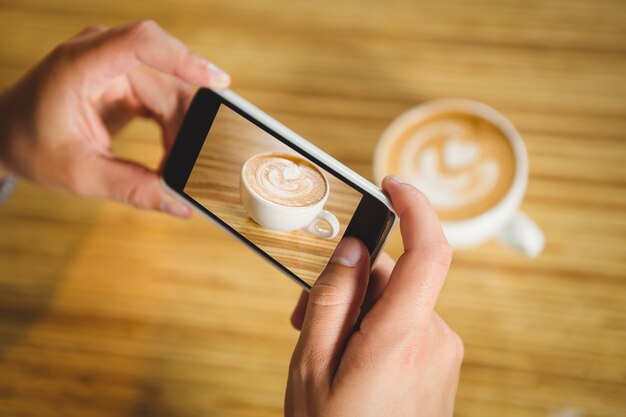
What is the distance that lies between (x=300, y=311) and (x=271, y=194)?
5.5 inches

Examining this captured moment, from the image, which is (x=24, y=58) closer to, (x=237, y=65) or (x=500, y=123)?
(x=237, y=65)

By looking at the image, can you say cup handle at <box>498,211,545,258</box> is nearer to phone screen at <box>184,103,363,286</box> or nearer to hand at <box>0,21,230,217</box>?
phone screen at <box>184,103,363,286</box>

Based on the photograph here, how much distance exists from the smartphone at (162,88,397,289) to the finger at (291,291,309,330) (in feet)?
0.12

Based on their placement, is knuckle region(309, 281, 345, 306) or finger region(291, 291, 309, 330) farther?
finger region(291, 291, 309, 330)

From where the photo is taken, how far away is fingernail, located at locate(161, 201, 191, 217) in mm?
594

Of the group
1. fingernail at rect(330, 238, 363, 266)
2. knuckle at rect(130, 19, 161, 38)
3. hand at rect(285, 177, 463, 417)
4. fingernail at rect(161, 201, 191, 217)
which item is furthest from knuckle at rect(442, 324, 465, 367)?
knuckle at rect(130, 19, 161, 38)

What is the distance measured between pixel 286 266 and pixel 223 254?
6.3 inches

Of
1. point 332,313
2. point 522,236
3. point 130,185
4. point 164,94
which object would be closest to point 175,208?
point 130,185

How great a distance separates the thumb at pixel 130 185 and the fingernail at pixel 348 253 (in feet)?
0.74

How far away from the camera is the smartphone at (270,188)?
0.48 meters

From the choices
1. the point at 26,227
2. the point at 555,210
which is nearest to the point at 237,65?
the point at 26,227

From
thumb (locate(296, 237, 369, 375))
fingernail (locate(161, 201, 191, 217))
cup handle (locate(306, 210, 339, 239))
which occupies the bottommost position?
fingernail (locate(161, 201, 191, 217))

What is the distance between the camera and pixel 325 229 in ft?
1.65

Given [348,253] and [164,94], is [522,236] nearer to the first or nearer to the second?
[348,253]
